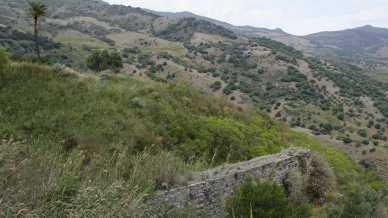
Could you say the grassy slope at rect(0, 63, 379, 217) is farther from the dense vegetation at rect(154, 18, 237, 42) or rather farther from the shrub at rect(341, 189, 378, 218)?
the dense vegetation at rect(154, 18, 237, 42)

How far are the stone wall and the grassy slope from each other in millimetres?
282

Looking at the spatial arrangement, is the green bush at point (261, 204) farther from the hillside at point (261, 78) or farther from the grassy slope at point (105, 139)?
the hillside at point (261, 78)

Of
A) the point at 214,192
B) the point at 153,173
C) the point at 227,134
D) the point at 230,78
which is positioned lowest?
the point at 230,78

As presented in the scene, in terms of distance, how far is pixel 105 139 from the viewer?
40.7 feet

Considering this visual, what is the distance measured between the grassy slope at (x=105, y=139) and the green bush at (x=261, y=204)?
1.32 metres

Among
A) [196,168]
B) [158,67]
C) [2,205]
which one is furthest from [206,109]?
[158,67]

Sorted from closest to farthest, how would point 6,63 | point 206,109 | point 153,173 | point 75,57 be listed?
1. point 153,173
2. point 6,63
3. point 206,109
4. point 75,57

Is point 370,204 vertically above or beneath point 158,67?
above

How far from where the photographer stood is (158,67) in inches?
2243

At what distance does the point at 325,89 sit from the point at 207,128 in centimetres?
4639

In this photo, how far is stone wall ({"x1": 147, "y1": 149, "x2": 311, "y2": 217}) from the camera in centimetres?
691

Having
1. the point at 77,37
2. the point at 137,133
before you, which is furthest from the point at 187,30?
the point at 137,133

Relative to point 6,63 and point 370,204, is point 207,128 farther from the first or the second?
point 370,204

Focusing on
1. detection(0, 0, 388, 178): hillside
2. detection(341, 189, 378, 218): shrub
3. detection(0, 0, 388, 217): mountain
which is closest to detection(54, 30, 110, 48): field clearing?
detection(0, 0, 388, 178): hillside
